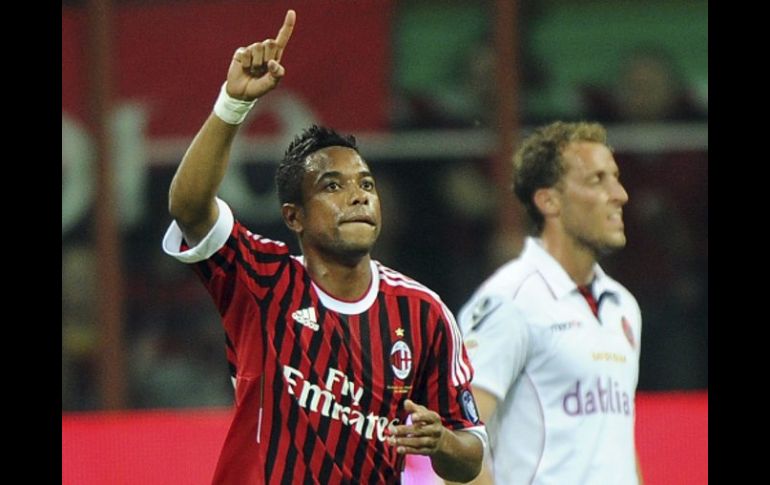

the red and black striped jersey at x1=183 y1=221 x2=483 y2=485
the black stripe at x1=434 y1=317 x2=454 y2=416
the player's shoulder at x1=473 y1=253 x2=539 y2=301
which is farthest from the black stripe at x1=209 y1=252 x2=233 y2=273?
the player's shoulder at x1=473 y1=253 x2=539 y2=301

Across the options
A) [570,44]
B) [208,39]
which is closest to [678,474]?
[570,44]

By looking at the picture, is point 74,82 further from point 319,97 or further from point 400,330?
point 400,330

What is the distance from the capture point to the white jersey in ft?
17.6

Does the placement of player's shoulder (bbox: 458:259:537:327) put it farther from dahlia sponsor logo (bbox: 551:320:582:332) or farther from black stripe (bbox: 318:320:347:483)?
black stripe (bbox: 318:320:347:483)

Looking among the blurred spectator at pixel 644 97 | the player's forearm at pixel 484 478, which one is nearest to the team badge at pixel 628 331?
the player's forearm at pixel 484 478

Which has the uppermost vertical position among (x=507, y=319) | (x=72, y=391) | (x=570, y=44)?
(x=570, y=44)

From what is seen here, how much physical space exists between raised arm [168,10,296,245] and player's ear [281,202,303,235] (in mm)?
339

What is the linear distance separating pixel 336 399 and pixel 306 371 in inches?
4.1

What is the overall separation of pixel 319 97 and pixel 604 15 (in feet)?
5.88

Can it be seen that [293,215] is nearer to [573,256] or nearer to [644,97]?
[573,256]

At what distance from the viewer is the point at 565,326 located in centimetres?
549

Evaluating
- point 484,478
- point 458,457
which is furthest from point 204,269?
point 484,478

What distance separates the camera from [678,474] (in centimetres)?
699

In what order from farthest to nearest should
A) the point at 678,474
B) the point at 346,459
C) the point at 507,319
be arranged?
the point at 678,474, the point at 507,319, the point at 346,459
